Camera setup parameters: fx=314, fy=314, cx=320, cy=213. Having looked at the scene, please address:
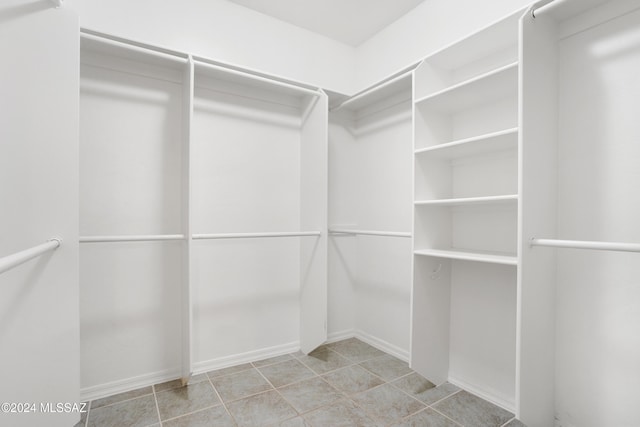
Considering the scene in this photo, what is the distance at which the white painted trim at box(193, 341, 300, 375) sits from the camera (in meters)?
2.31

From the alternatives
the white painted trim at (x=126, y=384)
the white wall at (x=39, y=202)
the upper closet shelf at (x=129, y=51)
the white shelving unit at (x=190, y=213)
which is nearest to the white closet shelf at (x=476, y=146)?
the white shelving unit at (x=190, y=213)

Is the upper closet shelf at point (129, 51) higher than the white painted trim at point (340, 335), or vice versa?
the upper closet shelf at point (129, 51)

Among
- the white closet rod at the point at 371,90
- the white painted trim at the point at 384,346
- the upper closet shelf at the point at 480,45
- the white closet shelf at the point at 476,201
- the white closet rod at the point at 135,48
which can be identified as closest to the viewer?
the white closet shelf at the point at 476,201

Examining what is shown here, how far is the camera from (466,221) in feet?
6.88

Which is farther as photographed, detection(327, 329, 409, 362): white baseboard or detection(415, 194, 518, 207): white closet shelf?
detection(327, 329, 409, 362): white baseboard

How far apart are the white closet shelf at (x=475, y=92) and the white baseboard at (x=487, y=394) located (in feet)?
5.98

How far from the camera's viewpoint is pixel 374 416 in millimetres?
1799

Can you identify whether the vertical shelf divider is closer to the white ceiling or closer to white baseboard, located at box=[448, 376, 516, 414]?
the white ceiling

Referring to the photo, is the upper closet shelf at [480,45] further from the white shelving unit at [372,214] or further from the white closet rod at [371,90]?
the white shelving unit at [372,214]

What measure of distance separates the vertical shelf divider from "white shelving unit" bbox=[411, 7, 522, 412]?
1419 mm

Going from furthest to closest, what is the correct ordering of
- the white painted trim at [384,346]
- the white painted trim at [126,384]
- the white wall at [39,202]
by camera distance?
the white painted trim at [384,346], the white painted trim at [126,384], the white wall at [39,202]

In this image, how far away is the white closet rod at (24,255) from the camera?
77 centimetres

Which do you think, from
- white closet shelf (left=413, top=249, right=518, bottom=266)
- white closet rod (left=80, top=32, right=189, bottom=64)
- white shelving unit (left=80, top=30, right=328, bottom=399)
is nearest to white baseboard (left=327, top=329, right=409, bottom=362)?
white shelving unit (left=80, top=30, right=328, bottom=399)

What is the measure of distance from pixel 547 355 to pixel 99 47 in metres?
3.05
